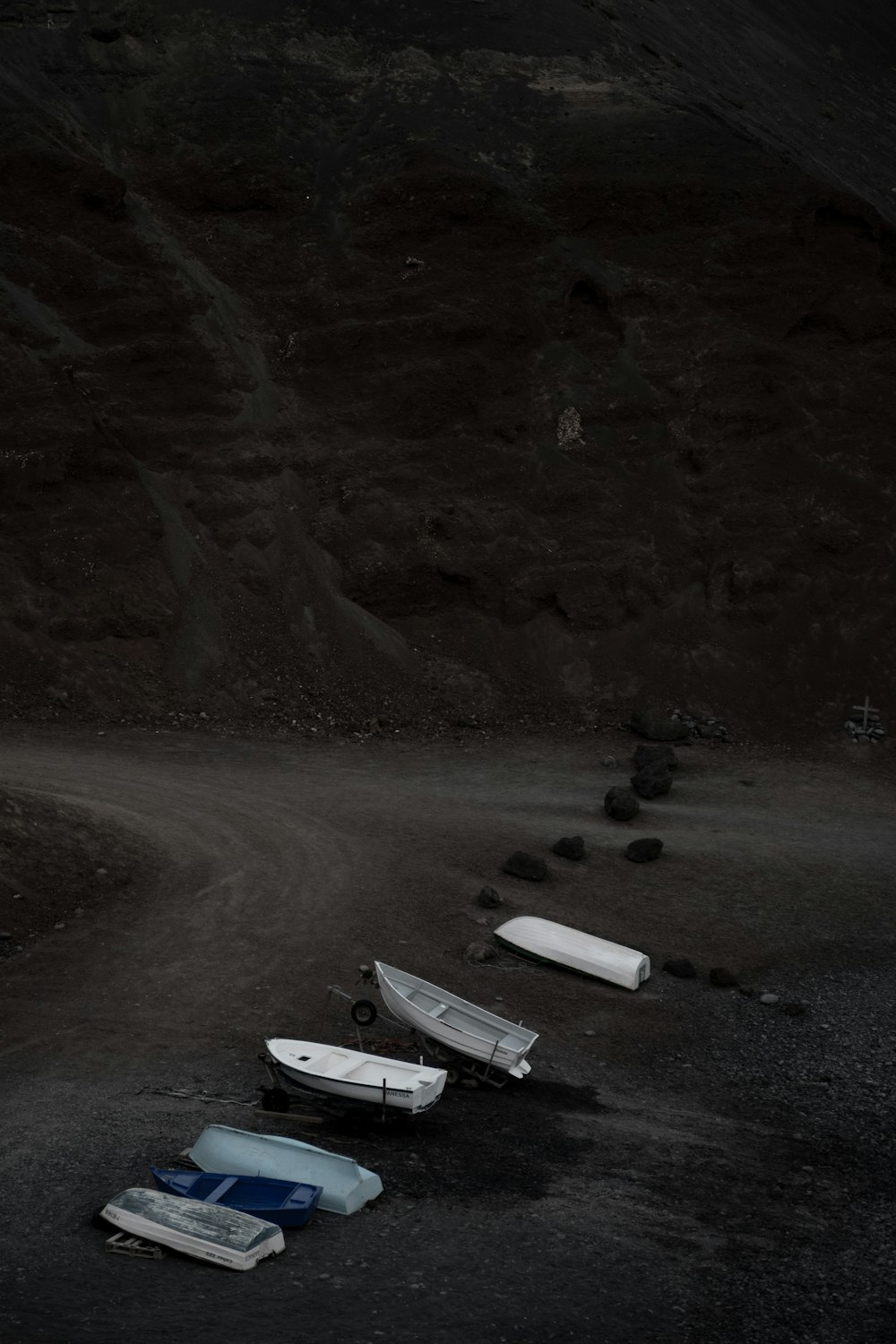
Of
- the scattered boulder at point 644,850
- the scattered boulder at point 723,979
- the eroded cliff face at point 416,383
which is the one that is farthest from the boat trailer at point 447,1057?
the eroded cliff face at point 416,383

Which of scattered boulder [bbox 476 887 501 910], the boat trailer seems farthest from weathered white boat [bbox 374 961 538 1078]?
scattered boulder [bbox 476 887 501 910]

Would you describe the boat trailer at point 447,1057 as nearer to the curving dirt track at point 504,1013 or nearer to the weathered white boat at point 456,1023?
the weathered white boat at point 456,1023

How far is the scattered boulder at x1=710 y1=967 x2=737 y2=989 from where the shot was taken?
23.8 m

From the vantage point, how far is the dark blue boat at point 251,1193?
50.8ft

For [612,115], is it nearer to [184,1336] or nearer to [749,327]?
[749,327]

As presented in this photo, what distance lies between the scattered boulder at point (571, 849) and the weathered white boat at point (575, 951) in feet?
13.4

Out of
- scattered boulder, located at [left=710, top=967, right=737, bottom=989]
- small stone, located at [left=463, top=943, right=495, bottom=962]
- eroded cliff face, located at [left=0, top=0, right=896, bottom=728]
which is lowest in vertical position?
small stone, located at [left=463, top=943, right=495, bottom=962]

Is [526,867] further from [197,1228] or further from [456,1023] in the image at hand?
[197,1228]

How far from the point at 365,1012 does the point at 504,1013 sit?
9.03 ft

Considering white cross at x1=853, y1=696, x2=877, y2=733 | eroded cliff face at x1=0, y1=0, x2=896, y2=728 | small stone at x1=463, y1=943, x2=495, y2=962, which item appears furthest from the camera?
eroded cliff face at x1=0, y1=0, x2=896, y2=728

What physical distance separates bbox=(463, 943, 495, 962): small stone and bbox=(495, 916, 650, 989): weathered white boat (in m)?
0.39

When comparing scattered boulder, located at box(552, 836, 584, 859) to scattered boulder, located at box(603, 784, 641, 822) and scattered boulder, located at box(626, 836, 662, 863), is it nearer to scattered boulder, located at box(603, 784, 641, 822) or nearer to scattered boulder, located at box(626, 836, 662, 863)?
scattered boulder, located at box(626, 836, 662, 863)

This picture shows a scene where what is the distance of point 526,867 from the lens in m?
27.7

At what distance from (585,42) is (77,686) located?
31.6m
